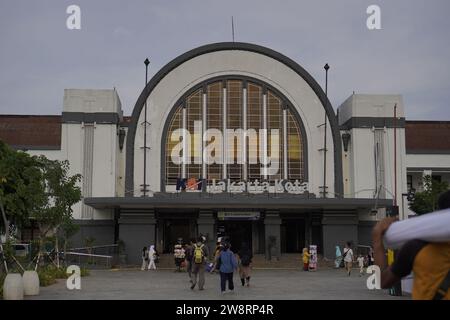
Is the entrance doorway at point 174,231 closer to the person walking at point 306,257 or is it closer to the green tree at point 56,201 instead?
the person walking at point 306,257

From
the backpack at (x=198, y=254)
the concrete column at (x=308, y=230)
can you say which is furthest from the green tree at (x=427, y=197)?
the backpack at (x=198, y=254)

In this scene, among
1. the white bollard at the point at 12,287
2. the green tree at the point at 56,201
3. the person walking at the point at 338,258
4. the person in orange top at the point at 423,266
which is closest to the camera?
the person in orange top at the point at 423,266

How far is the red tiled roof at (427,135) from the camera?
48.1 m

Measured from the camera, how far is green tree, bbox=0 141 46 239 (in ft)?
75.7

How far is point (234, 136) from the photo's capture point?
41719 mm

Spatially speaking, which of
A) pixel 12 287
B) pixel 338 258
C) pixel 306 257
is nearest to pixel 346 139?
pixel 338 258

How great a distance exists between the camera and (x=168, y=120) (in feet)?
138

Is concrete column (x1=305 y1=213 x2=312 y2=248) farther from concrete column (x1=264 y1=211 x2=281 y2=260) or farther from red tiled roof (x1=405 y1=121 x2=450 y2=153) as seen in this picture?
red tiled roof (x1=405 y1=121 x2=450 y2=153)

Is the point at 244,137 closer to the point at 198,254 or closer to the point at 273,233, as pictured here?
the point at 273,233

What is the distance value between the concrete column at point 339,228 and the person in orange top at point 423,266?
117ft

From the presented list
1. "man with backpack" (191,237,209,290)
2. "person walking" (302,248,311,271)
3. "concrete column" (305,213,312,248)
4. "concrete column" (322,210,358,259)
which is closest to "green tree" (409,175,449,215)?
"concrete column" (322,210,358,259)

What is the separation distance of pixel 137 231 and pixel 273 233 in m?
8.61

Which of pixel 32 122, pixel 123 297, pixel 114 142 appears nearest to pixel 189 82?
pixel 114 142
